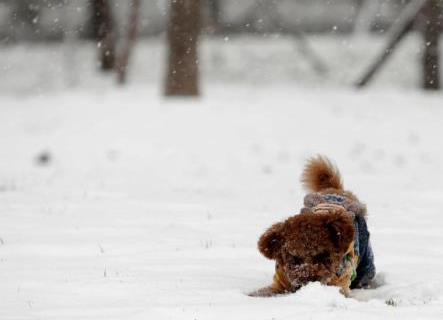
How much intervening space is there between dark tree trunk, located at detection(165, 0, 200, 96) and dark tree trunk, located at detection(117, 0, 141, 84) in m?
3.80

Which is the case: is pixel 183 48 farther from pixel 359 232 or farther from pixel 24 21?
pixel 24 21

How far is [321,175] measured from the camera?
654 cm

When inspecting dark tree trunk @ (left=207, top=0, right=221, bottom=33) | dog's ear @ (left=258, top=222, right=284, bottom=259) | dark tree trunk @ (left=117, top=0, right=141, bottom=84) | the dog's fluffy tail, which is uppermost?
dog's ear @ (left=258, top=222, right=284, bottom=259)

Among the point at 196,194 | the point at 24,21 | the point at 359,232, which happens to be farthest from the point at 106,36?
the point at 359,232

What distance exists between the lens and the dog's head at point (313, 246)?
16.2ft

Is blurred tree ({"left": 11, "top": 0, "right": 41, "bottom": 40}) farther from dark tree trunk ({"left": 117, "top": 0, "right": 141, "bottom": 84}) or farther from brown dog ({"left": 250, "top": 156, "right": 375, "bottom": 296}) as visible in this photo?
brown dog ({"left": 250, "top": 156, "right": 375, "bottom": 296})

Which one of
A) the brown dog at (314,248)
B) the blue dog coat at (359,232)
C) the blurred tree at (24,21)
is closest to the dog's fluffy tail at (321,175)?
the blue dog coat at (359,232)

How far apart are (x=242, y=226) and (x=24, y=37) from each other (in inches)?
1142

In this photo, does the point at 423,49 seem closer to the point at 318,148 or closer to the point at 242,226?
the point at 318,148

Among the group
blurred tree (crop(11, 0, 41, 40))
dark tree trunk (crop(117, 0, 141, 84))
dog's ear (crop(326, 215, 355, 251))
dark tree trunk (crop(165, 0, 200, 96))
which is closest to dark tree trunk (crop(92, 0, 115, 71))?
dark tree trunk (crop(117, 0, 141, 84))

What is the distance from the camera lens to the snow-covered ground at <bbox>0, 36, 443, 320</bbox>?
5.09 meters

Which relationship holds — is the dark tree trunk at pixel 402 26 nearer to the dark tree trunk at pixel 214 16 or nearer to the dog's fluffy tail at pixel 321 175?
the dark tree trunk at pixel 214 16

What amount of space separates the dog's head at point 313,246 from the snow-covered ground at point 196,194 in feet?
0.42

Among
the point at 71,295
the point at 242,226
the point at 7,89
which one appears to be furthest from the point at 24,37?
the point at 71,295
